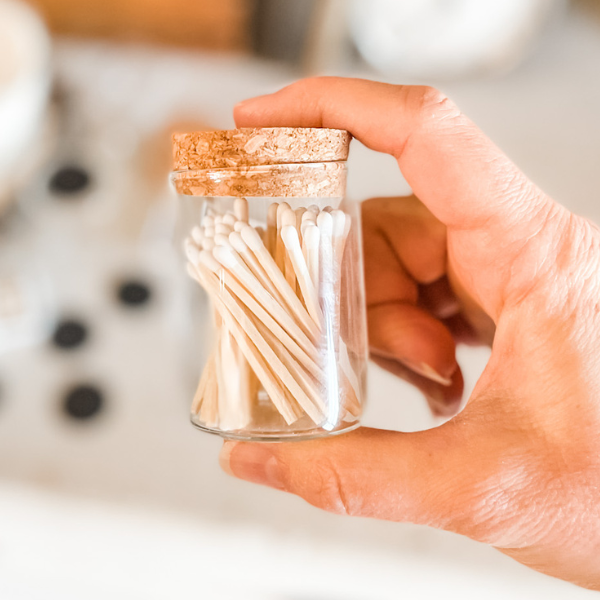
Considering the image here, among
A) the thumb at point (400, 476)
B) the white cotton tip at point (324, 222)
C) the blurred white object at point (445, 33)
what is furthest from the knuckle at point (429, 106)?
the blurred white object at point (445, 33)

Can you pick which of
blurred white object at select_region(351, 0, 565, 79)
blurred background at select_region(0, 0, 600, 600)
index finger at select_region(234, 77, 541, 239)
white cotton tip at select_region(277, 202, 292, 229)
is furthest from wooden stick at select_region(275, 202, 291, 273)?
blurred white object at select_region(351, 0, 565, 79)

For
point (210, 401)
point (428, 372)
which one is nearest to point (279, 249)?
point (210, 401)

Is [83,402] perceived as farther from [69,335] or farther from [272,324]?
[272,324]

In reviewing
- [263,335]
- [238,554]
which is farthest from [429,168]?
[238,554]

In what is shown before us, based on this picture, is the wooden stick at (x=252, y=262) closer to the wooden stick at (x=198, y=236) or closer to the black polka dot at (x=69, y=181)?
the wooden stick at (x=198, y=236)

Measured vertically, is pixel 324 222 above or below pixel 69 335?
above

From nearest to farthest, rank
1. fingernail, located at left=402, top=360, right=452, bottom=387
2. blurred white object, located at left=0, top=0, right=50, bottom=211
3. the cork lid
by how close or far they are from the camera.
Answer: the cork lid
fingernail, located at left=402, top=360, right=452, bottom=387
blurred white object, located at left=0, top=0, right=50, bottom=211

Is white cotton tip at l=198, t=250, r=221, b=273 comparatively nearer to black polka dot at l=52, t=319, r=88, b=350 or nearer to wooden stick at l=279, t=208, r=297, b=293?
wooden stick at l=279, t=208, r=297, b=293
